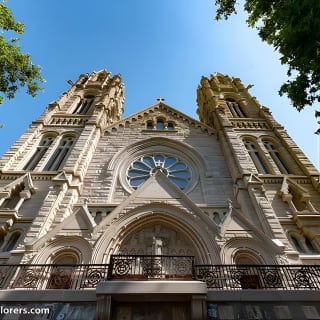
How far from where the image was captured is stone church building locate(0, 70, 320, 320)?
6508 mm

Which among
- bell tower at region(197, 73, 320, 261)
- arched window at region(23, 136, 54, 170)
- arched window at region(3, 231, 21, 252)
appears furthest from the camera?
arched window at region(23, 136, 54, 170)

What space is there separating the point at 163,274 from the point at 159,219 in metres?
3.72

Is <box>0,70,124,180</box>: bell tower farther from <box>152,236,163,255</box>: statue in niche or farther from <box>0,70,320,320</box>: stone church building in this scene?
<box>152,236,163,255</box>: statue in niche

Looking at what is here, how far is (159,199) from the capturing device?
1146 centimetres

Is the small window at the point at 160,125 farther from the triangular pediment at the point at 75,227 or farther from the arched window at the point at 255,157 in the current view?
the triangular pediment at the point at 75,227

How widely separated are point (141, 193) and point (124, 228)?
6.62 ft

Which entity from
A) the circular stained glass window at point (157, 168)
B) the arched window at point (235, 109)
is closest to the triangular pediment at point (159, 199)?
the circular stained glass window at point (157, 168)

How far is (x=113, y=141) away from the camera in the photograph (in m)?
17.5

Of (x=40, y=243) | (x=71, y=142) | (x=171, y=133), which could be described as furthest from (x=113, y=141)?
(x=40, y=243)

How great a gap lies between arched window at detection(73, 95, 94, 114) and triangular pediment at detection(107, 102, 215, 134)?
16.4 ft

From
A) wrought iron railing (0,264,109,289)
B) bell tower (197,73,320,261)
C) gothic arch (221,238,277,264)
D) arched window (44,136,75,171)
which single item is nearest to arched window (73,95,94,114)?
arched window (44,136,75,171)

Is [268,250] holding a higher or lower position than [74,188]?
lower

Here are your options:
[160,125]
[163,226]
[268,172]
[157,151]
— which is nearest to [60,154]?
[157,151]

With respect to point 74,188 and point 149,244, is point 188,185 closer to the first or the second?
point 149,244
